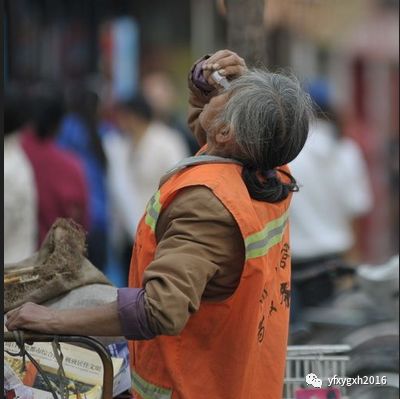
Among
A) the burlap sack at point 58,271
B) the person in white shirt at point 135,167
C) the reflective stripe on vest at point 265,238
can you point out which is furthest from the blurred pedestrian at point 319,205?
the reflective stripe on vest at point 265,238

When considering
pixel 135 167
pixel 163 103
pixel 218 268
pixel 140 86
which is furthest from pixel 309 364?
pixel 140 86

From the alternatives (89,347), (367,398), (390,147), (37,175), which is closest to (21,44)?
(390,147)

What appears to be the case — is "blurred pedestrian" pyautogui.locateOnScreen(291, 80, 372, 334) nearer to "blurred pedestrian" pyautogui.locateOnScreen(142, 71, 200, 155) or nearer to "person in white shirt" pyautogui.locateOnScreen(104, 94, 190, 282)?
"person in white shirt" pyautogui.locateOnScreen(104, 94, 190, 282)

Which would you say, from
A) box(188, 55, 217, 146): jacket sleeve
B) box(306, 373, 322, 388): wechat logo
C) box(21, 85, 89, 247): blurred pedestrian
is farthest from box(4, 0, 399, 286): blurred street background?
box(306, 373, 322, 388): wechat logo

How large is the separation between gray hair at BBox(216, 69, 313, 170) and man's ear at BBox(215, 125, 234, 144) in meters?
0.01

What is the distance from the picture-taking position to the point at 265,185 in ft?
11.4

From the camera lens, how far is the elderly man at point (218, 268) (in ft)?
10.4

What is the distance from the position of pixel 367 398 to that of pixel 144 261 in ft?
5.47

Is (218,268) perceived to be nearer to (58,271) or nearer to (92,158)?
(58,271)

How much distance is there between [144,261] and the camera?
11.2ft

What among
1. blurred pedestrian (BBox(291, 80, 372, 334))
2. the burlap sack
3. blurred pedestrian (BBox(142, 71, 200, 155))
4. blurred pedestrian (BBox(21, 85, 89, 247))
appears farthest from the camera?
blurred pedestrian (BBox(142, 71, 200, 155))

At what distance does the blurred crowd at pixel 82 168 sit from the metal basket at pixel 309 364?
9.15ft

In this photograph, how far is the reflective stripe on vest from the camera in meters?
3.28

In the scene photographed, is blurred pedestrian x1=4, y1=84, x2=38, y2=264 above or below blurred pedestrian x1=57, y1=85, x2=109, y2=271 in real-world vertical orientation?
below
